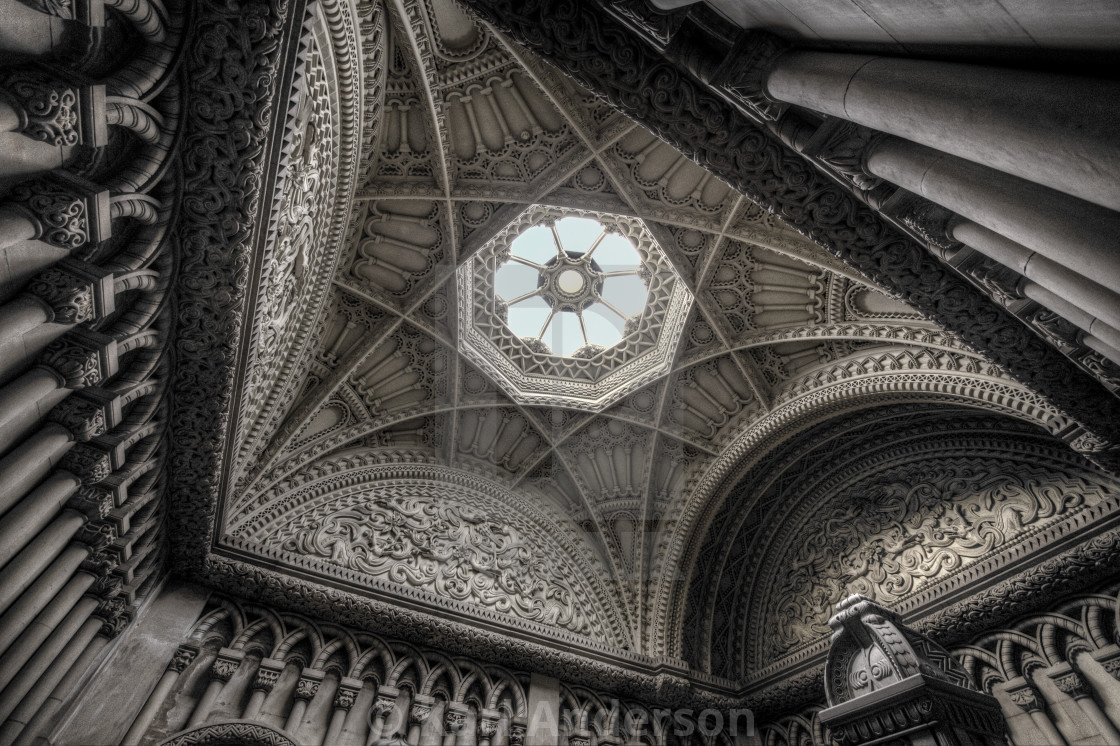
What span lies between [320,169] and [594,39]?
11.0 ft

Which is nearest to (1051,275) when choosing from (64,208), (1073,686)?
(64,208)

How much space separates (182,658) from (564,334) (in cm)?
725

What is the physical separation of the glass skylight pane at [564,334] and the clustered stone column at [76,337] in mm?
6654

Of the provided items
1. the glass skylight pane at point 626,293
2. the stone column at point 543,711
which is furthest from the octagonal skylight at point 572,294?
the stone column at point 543,711

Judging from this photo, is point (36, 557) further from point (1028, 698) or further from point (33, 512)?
point (1028, 698)

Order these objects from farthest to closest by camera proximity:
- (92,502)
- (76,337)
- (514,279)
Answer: (514,279) → (92,502) → (76,337)

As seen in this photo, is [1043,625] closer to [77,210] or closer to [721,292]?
[721,292]

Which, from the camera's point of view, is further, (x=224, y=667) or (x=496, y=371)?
(x=496, y=371)

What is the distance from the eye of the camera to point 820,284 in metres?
7.79

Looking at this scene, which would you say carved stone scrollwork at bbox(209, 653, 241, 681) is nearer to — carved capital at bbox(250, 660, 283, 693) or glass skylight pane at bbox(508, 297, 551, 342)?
carved capital at bbox(250, 660, 283, 693)

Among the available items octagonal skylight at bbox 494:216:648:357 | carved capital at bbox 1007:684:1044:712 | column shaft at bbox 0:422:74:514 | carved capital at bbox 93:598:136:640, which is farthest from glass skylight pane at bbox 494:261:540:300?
carved capital at bbox 1007:684:1044:712

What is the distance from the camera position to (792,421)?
830 centimetres

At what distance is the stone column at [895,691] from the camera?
9.93 ft

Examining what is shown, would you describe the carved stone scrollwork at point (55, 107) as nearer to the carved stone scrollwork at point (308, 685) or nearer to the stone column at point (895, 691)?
the stone column at point (895, 691)
